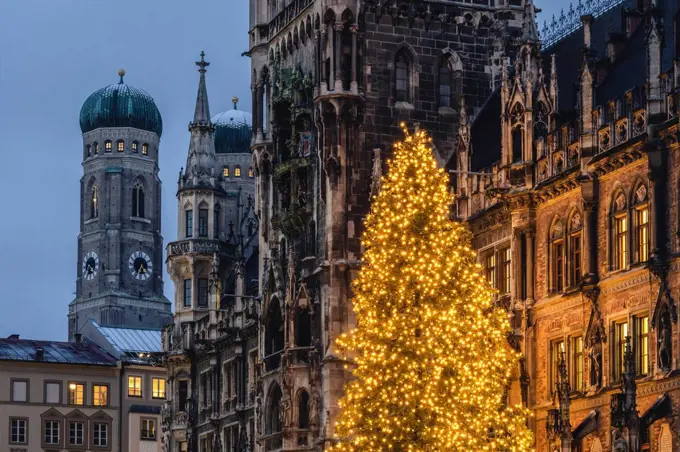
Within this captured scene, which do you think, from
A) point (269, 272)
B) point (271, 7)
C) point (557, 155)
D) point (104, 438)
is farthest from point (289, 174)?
point (104, 438)

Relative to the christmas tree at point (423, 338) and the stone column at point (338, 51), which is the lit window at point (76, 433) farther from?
the christmas tree at point (423, 338)

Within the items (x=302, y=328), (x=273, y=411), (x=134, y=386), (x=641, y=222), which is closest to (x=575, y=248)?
(x=641, y=222)

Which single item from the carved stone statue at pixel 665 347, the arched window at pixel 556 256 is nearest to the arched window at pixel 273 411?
the arched window at pixel 556 256

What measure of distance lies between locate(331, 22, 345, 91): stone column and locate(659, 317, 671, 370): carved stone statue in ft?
73.8

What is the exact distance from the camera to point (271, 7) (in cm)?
8269

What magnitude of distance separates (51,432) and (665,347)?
3319 inches

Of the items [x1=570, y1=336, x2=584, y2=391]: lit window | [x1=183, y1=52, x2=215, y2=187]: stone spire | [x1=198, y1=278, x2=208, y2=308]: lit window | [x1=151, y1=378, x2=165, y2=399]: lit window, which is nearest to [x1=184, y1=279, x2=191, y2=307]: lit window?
[x1=198, y1=278, x2=208, y2=308]: lit window

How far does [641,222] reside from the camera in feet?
186

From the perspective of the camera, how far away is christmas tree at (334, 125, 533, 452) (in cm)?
5547

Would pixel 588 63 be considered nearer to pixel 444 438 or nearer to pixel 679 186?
pixel 679 186

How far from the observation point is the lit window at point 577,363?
196 feet

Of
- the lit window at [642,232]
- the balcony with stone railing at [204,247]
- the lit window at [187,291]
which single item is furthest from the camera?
the lit window at [187,291]

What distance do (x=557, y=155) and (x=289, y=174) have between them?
17647 mm

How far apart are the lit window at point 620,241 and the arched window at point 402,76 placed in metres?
18.7
